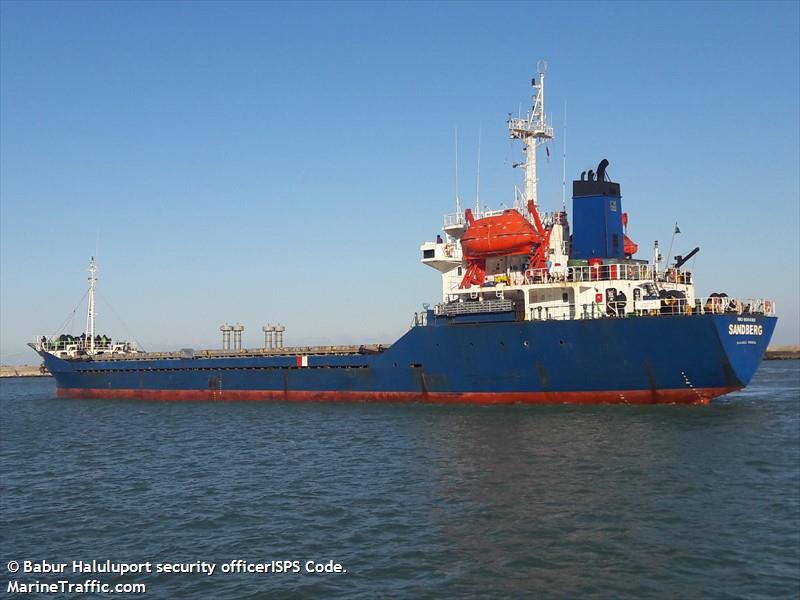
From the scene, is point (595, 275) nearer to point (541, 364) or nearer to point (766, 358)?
point (541, 364)

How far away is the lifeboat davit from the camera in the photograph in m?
35.1

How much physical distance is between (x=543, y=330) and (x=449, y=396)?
6.00 meters

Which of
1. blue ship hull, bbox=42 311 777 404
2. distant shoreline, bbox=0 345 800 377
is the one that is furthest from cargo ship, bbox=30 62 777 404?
distant shoreline, bbox=0 345 800 377

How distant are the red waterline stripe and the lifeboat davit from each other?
278 inches

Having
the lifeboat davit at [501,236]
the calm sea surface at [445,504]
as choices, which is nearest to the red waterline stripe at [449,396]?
the calm sea surface at [445,504]

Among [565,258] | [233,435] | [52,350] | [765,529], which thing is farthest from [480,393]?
[52,350]

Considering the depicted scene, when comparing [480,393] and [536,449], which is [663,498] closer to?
[536,449]

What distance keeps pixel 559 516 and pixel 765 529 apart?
379cm

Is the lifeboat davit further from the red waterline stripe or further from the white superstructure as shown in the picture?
the red waterline stripe

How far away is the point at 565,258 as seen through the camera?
1410 inches

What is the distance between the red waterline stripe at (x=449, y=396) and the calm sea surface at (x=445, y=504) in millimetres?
856

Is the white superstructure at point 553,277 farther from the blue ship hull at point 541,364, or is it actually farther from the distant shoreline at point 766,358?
the distant shoreline at point 766,358

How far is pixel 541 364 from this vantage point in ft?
105

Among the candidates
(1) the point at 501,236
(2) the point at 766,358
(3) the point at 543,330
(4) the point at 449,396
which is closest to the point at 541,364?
(3) the point at 543,330
